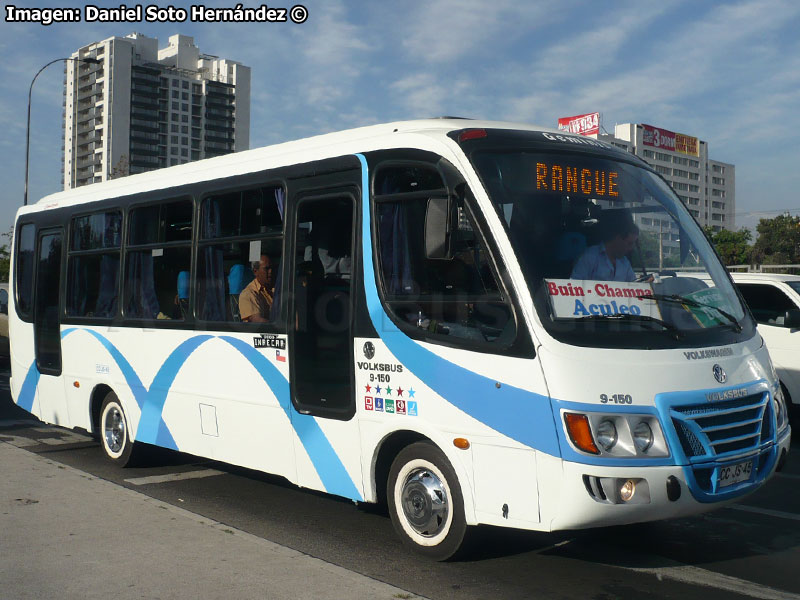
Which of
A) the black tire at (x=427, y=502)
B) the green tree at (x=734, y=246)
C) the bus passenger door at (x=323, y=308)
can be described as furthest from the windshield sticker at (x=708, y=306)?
the green tree at (x=734, y=246)

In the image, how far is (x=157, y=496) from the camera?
26.9ft

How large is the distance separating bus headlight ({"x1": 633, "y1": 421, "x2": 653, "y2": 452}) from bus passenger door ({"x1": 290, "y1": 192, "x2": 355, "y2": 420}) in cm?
215

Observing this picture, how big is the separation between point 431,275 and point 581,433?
153cm

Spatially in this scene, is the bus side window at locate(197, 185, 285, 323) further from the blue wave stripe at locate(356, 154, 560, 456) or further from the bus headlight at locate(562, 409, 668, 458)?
the bus headlight at locate(562, 409, 668, 458)

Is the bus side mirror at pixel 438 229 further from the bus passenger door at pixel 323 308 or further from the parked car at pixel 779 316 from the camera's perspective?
the parked car at pixel 779 316

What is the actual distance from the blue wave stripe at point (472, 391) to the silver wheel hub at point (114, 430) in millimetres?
4496

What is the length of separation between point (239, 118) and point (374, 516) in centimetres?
17676

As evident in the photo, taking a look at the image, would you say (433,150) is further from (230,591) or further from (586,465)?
(230,591)

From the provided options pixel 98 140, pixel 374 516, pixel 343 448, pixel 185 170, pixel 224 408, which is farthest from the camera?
pixel 98 140

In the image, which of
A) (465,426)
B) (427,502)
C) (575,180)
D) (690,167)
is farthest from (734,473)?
(690,167)

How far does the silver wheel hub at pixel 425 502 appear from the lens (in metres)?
5.79

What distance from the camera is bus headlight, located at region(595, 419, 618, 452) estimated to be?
5012mm

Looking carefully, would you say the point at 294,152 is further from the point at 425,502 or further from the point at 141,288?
the point at 425,502

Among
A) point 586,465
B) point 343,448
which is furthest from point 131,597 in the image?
point 586,465
